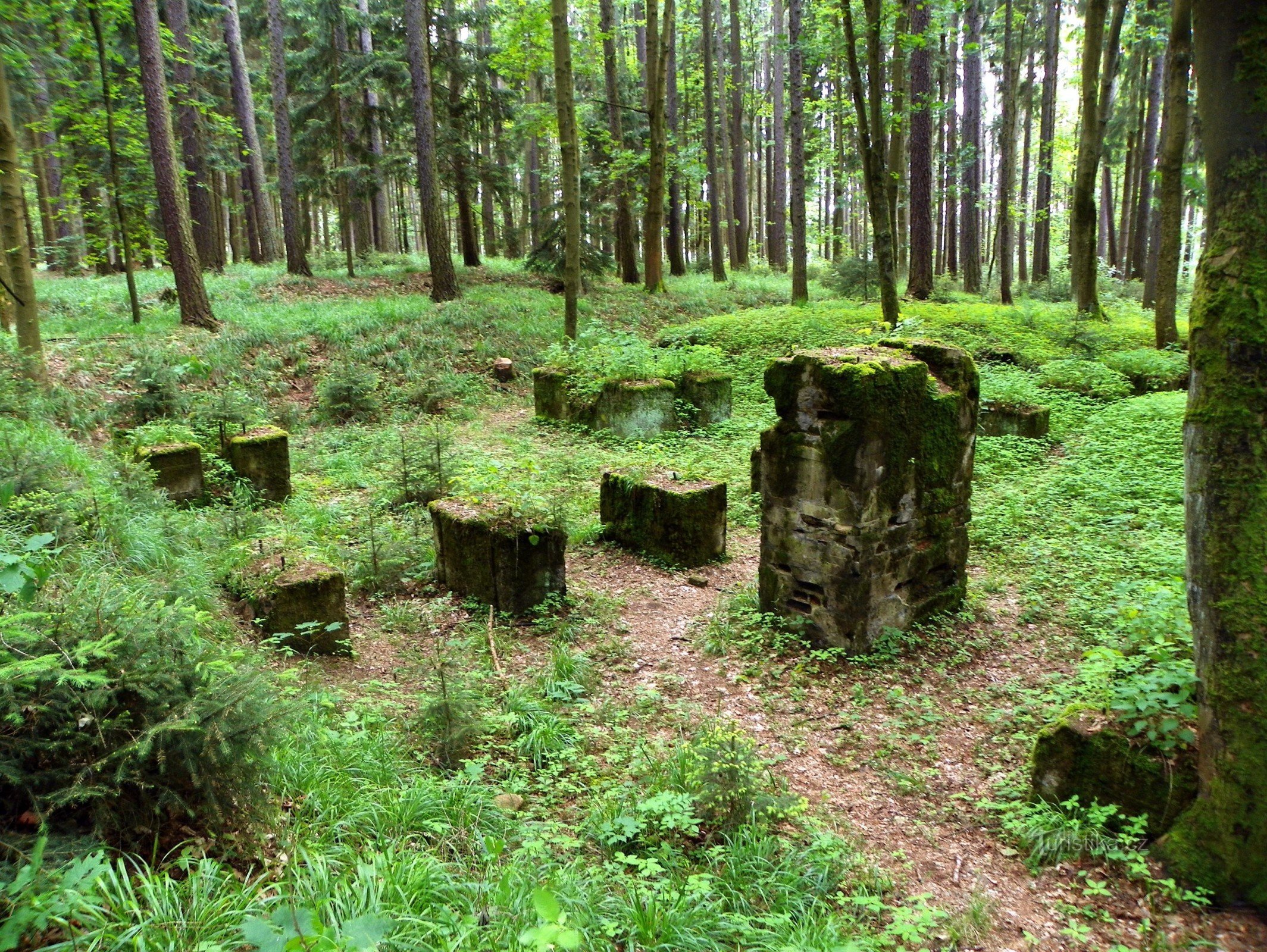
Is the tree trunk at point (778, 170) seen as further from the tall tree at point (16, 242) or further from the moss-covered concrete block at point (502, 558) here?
the moss-covered concrete block at point (502, 558)

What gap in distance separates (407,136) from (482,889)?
938 inches

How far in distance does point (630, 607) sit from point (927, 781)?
3.10m

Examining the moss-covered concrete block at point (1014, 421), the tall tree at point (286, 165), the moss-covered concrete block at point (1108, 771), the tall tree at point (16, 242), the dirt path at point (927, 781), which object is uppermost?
the tall tree at point (286, 165)

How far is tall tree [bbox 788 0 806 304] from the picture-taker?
63.9ft

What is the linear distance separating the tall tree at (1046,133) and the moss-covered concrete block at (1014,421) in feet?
45.0

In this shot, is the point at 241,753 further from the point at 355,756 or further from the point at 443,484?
the point at 443,484

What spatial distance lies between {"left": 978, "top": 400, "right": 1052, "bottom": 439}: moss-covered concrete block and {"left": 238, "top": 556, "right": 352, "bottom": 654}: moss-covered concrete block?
977 cm

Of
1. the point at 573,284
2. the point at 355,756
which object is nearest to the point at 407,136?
the point at 573,284

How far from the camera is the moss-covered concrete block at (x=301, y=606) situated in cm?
557

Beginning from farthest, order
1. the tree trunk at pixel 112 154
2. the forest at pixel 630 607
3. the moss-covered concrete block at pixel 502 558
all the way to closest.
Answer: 1. the tree trunk at pixel 112 154
2. the moss-covered concrete block at pixel 502 558
3. the forest at pixel 630 607

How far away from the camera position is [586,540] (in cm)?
827

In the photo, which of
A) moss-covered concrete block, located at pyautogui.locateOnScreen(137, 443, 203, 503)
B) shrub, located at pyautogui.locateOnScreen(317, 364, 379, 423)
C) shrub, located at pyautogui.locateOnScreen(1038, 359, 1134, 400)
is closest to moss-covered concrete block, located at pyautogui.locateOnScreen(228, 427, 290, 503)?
moss-covered concrete block, located at pyautogui.locateOnScreen(137, 443, 203, 503)

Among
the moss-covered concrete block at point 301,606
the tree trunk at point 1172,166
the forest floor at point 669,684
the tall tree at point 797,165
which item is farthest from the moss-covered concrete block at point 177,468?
the tree trunk at point 1172,166

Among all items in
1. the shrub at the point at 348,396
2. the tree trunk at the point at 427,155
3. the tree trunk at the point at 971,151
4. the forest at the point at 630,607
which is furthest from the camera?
the tree trunk at the point at 971,151
